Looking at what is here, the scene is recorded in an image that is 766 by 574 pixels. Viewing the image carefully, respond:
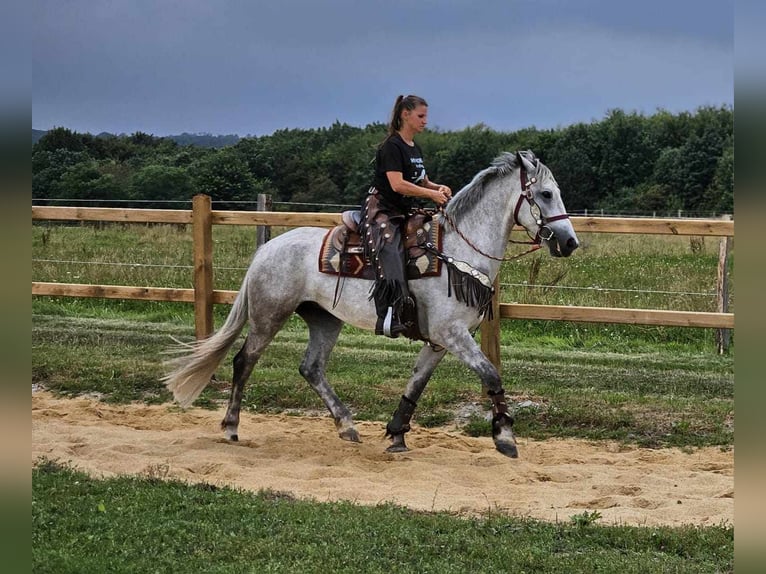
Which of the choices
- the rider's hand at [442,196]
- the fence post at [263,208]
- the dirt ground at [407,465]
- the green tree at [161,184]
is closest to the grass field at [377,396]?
the dirt ground at [407,465]

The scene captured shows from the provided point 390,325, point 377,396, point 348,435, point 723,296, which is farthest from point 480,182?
point 723,296

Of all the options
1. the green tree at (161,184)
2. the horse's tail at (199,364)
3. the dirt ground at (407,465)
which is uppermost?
the green tree at (161,184)

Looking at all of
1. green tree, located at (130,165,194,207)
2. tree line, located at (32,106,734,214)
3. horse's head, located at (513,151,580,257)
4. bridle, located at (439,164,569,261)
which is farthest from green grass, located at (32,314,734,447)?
green tree, located at (130,165,194,207)

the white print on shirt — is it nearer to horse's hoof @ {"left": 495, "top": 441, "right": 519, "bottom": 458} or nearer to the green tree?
horse's hoof @ {"left": 495, "top": 441, "right": 519, "bottom": 458}

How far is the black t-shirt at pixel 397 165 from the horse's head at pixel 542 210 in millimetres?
756

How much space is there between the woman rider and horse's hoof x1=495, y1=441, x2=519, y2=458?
111 cm

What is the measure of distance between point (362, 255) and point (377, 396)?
2.25 metres

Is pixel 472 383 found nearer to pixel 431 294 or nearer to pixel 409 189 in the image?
pixel 431 294

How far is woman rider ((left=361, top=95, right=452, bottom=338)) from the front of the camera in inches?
267

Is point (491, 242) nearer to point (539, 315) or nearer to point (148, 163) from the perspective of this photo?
point (539, 315)

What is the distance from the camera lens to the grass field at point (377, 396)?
4.45 m

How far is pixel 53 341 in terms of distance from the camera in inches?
449

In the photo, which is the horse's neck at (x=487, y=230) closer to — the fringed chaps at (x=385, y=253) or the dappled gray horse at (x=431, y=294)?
the dappled gray horse at (x=431, y=294)

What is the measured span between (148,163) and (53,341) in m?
4.84
